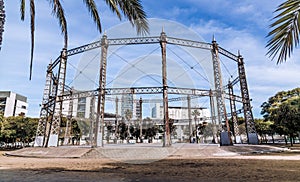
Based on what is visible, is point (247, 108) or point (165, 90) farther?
point (247, 108)

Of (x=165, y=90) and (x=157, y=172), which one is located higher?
(x=165, y=90)

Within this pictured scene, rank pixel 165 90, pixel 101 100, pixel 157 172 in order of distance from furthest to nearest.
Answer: pixel 101 100, pixel 165 90, pixel 157 172

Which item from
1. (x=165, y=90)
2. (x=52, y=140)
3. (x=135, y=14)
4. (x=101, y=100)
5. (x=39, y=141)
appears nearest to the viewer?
(x=135, y=14)

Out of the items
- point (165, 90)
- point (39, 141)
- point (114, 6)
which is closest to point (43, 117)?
point (39, 141)

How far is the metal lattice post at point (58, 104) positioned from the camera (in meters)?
22.5

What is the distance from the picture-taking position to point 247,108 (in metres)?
26.2

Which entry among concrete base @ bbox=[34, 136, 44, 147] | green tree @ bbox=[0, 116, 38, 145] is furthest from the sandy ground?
green tree @ bbox=[0, 116, 38, 145]

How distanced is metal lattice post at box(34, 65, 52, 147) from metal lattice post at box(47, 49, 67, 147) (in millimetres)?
1919

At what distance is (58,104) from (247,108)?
22.9 metres

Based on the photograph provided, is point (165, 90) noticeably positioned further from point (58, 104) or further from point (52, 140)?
point (52, 140)

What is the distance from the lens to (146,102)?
128 ft

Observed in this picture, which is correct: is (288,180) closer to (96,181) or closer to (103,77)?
(96,181)

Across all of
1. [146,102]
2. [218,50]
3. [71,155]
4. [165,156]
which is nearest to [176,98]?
[146,102]

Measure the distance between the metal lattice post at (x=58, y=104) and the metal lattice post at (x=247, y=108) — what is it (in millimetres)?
22260
